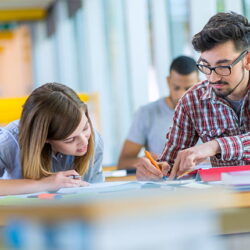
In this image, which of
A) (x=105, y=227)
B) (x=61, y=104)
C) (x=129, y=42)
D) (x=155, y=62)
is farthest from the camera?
(x=129, y=42)

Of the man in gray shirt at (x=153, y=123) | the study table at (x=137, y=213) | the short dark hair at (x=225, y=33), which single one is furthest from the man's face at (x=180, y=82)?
the study table at (x=137, y=213)

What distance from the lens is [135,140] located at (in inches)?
146

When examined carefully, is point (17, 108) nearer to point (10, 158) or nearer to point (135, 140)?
point (135, 140)

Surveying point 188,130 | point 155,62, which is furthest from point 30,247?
point 155,62

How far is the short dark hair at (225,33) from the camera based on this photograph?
7.12 feet

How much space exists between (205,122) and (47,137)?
0.61 metres

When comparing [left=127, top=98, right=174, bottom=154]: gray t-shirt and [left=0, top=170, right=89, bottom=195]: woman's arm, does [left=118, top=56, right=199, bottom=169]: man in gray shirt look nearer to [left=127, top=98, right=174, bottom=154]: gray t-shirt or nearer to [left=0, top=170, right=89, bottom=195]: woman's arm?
[left=127, top=98, right=174, bottom=154]: gray t-shirt

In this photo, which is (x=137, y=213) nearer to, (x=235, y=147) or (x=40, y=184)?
(x=40, y=184)

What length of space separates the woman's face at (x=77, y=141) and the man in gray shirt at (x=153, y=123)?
→ 1436mm

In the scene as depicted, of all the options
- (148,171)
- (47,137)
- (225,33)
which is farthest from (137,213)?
(225,33)

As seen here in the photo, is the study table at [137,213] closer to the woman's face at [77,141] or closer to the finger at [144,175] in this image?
the finger at [144,175]

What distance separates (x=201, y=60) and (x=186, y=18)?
2.59 meters

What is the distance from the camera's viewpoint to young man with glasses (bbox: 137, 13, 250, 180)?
6.90 feet

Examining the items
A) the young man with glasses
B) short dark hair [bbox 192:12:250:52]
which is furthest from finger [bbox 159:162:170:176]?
short dark hair [bbox 192:12:250:52]
